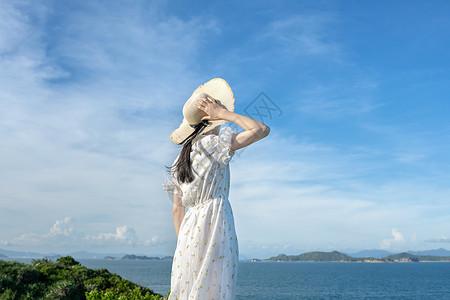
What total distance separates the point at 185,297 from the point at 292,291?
69.0 m

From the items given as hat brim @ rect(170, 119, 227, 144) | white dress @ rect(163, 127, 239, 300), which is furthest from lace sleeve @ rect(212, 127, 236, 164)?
hat brim @ rect(170, 119, 227, 144)

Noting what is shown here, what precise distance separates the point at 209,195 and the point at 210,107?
1.96 ft

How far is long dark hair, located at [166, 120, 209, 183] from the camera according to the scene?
9.09 ft

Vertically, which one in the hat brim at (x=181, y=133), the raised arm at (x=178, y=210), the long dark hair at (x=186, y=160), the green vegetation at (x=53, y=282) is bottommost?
the green vegetation at (x=53, y=282)

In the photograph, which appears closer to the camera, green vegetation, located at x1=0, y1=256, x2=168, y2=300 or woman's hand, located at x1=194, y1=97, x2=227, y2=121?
woman's hand, located at x1=194, y1=97, x2=227, y2=121

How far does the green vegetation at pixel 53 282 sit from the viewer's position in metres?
7.58

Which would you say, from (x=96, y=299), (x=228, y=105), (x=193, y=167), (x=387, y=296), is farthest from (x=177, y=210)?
(x=387, y=296)

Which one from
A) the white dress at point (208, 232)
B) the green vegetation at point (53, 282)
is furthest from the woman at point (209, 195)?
the green vegetation at point (53, 282)

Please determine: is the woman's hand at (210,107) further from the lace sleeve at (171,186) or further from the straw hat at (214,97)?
the lace sleeve at (171,186)

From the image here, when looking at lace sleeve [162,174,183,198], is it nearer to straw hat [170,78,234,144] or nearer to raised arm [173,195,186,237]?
raised arm [173,195,186,237]

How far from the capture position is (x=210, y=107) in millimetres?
2705

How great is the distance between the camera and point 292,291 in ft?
219

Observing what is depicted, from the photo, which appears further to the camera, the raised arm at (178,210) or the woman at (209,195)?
the raised arm at (178,210)

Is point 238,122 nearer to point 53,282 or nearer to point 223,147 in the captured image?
point 223,147
